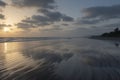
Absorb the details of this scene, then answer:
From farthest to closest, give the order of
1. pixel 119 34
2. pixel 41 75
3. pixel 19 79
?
pixel 119 34
pixel 41 75
pixel 19 79

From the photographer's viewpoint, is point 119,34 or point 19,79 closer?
point 19,79

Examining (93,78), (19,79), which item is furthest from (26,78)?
(93,78)

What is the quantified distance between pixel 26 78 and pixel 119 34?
8309 centimetres

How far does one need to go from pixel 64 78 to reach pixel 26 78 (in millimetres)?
1830

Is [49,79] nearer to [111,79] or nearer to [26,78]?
[26,78]

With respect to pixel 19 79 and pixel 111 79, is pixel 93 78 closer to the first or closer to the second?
pixel 111 79

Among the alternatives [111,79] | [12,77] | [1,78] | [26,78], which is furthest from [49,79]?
[111,79]

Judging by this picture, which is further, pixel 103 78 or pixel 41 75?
pixel 41 75

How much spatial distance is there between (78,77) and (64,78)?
712 mm

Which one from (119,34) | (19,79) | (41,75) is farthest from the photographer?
(119,34)

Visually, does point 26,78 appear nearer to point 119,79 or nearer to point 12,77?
point 12,77

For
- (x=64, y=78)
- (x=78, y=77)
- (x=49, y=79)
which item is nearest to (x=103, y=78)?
(x=78, y=77)

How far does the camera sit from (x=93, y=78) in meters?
7.33

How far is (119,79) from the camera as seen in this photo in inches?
283
